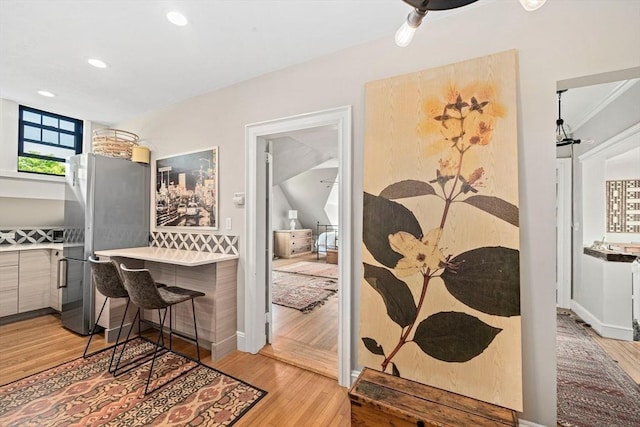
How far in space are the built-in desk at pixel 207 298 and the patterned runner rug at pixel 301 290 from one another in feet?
4.31

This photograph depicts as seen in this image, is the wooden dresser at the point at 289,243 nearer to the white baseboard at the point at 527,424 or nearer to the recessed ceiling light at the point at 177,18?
the recessed ceiling light at the point at 177,18

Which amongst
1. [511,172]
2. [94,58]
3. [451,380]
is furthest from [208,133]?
[451,380]

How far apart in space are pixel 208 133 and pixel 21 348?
9.29 feet

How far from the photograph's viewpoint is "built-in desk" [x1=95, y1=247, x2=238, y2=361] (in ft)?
8.00

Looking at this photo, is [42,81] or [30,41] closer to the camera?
[30,41]

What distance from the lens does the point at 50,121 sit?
370 cm

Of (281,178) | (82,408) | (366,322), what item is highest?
(281,178)

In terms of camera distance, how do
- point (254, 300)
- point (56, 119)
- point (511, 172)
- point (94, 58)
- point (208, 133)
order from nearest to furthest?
1. point (511, 172)
2. point (94, 58)
3. point (254, 300)
4. point (208, 133)
5. point (56, 119)

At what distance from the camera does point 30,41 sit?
6.68 feet

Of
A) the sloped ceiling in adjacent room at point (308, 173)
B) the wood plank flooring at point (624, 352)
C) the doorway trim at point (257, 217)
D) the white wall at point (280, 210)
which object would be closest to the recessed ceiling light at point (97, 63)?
the doorway trim at point (257, 217)

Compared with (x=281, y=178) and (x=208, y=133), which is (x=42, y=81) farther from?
(x=281, y=178)

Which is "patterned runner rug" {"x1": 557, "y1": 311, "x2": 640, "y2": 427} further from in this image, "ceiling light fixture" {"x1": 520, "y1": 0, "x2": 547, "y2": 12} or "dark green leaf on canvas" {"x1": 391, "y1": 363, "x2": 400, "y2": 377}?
"ceiling light fixture" {"x1": 520, "y1": 0, "x2": 547, "y2": 12}

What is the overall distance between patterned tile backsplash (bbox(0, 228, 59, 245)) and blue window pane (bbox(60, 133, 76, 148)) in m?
1.28

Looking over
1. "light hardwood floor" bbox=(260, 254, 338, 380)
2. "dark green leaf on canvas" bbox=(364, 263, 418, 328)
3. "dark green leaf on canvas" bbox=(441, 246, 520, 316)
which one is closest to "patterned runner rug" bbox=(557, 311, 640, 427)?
"dark green leaf on canvas" bbox=(441, 246, 520, 316)
